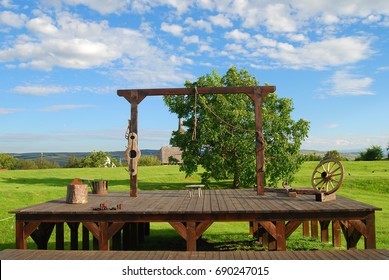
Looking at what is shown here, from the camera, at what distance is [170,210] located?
30.5 ft

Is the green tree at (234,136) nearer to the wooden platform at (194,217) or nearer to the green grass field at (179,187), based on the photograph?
the green grass field at (179,187)

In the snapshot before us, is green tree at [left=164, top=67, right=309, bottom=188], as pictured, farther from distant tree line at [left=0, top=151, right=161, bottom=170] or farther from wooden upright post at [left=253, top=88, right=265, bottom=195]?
distant tree line at [left=0, top=151, right=161, bottom=170]

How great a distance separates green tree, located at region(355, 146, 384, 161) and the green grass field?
8391 mm

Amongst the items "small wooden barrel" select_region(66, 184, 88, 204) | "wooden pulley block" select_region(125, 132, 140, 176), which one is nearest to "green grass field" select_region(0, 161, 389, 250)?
"small wooden barrel" select_region(66, 184, 88, 204)

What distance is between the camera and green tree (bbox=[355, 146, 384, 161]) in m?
56.4

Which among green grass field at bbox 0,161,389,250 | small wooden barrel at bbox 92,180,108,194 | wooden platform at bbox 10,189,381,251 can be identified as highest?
small wooden barrel at bbox 92,180,108,194

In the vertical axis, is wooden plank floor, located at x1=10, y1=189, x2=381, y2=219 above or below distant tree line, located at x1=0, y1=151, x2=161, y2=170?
below

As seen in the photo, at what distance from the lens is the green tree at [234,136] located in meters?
28.1

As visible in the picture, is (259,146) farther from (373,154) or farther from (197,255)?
(373,154)

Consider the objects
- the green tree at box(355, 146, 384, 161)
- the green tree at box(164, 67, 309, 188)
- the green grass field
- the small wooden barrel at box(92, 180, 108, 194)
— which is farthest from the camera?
the green tree at box(355, 146, 384, 161)

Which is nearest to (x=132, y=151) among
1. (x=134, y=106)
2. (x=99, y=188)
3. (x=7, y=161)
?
(x=134, y=106)

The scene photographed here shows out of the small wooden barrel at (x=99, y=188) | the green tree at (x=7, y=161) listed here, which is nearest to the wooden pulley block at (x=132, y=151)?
the small wooden barrel at (x=99, y=188)

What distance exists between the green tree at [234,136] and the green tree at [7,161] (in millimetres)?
46508

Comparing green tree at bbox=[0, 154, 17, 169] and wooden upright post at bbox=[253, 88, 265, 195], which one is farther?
green tree at bbox=[0, 154, 17, 169]
